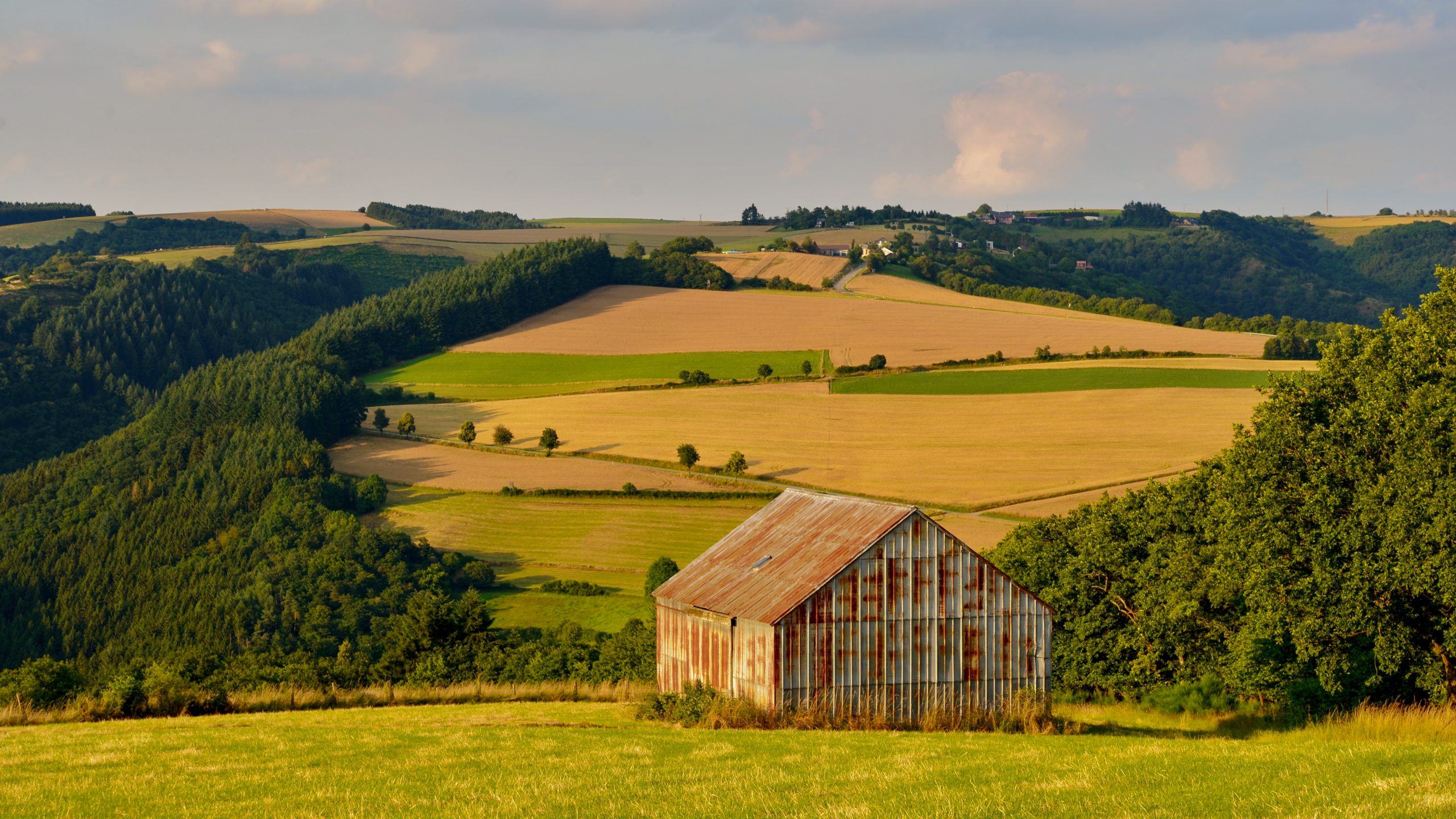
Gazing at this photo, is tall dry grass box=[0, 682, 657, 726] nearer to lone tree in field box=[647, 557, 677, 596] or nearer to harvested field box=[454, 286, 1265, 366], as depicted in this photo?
lone tree in field box=[647, 557, 677, 596]

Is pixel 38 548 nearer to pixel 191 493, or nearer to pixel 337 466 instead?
pixel 191 493

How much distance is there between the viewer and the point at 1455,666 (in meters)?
32.7

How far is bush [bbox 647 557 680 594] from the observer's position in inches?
2916

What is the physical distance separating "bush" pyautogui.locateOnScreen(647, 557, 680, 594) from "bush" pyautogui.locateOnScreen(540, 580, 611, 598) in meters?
2.91

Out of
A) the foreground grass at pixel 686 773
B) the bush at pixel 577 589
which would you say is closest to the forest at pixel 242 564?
the bush at pixel 577 589

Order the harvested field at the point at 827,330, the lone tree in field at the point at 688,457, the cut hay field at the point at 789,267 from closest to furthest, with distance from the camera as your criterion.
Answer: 1. the lone tree in field at the point at 688,457
2. the harvested field at the point at 827,330
3. the cut hay field at the point at 789,267

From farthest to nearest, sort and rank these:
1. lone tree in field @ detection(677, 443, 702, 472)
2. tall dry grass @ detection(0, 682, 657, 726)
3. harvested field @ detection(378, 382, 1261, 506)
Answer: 1. lone tree in field @ detection(677, 443, 702, 472)
2. harvested field @ detection(378, 382, 1261, 506)
3. tall dry grass @ detection(0, 682, 657, 726)

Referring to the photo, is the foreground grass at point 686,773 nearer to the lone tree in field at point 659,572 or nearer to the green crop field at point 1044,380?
the lone tree in field at point 659,572

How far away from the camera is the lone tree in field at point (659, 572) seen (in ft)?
243

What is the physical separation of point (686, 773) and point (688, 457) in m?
77.2

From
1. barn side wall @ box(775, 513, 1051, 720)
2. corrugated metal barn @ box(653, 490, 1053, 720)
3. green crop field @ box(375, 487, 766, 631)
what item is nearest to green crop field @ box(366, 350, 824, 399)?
green crop field @ box(375, 487, 766, 631)

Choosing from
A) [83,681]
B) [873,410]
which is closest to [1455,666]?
[83,681]

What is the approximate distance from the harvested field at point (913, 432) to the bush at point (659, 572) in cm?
1750

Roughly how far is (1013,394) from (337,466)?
54.7m
